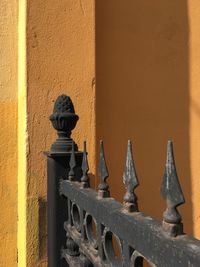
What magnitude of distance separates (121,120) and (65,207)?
1015 mm

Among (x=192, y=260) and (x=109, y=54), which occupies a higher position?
(x=109, y=54)

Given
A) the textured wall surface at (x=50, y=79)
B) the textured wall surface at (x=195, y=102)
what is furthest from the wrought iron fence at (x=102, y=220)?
the textured wall surface at (x=195, y=102)

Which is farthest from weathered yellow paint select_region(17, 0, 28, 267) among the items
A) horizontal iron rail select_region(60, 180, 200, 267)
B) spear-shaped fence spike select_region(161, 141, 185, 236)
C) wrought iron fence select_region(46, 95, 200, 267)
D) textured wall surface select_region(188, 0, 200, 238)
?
spear-shaped fence spike select_region(161, 141, 185, 236)

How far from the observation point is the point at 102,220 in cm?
132

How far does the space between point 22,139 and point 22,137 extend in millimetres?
13

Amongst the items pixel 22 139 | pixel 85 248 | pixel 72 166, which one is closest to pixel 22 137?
pixel 22 139

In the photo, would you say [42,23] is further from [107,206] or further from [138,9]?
[107,206]

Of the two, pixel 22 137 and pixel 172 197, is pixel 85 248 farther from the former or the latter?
pixel 22 137

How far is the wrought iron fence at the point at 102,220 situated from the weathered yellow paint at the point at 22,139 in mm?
297

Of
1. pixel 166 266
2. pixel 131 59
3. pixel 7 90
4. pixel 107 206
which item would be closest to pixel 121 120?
pixel 131 59

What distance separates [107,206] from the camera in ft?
4.21

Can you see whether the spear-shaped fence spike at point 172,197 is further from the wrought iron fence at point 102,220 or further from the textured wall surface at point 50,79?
the textured wall surface at point 50,79

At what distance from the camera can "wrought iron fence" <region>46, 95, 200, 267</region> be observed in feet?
3.02

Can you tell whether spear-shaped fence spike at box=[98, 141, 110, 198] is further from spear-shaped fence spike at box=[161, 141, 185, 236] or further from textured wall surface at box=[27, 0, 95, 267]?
textured wall surface at box=[27, 0, 95, 267]
